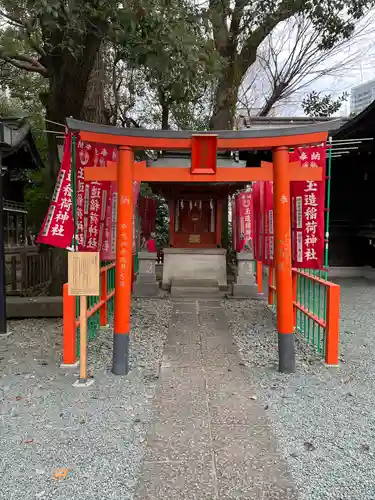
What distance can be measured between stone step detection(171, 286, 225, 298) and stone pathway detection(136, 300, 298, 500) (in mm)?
5248

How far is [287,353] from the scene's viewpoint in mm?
4973

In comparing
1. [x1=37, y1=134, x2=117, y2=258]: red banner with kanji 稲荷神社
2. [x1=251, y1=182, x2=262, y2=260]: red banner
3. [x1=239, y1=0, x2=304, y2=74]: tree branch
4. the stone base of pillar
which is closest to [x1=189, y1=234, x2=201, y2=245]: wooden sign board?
the stone base of pillar

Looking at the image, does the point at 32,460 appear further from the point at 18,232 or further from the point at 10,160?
the point at 10,160

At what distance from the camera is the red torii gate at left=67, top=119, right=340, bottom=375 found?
482 cm

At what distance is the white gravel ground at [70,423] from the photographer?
2734mm

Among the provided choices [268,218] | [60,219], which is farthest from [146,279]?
[60,219]

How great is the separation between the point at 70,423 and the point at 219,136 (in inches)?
139

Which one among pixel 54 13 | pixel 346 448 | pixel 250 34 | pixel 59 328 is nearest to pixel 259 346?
pixel 346 448

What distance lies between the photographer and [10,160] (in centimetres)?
1398

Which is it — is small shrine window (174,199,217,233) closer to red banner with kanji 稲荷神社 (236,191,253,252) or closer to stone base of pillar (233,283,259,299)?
red banner with kanji 稲荷神社 (236,191,253,252)

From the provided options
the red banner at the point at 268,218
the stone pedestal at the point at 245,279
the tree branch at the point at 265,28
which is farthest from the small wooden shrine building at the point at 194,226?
the tree branch at the point at 265,28

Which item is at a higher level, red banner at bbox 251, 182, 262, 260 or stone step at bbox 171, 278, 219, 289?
red banner at bbox 251, 182, 262, 260

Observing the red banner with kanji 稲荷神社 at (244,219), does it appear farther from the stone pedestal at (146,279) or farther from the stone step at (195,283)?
the stone pedestal at (146,279)

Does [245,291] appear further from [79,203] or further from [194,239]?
[79,203]
